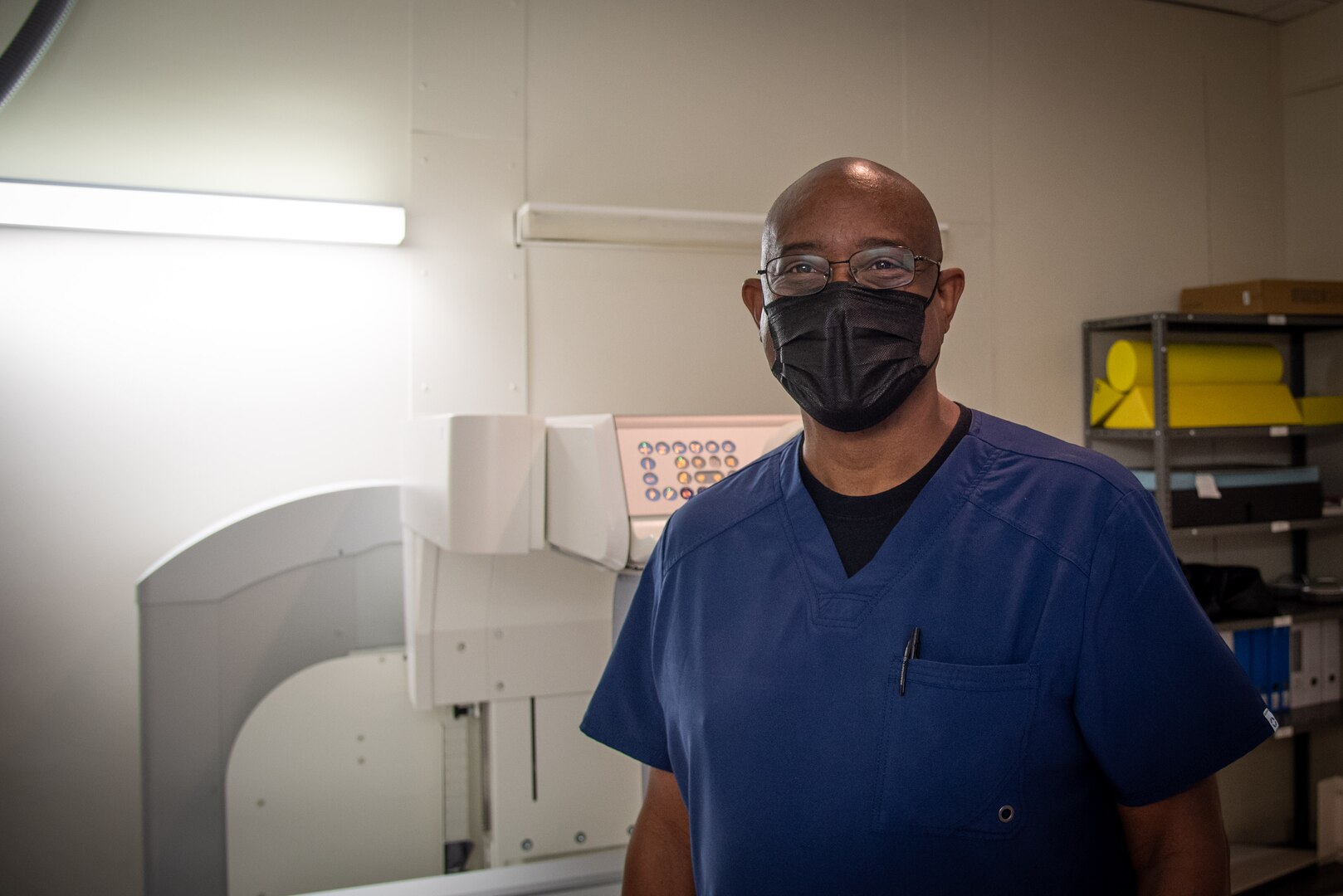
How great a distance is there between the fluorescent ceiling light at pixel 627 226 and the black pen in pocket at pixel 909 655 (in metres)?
1.64

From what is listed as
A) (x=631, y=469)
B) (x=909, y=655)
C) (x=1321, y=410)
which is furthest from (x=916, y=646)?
(x=1321, y=410)

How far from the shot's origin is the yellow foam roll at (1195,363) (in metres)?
2.86

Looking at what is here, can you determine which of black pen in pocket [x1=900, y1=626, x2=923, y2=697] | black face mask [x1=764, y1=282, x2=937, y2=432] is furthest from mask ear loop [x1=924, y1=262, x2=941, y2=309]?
black pen in pocket [x1=900, y1=626, x2=923, y2=697]

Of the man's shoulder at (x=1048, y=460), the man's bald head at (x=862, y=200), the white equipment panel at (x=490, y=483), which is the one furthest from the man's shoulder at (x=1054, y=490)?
the white equipment panel at (x=490, y=483)

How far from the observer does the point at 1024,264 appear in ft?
9.73

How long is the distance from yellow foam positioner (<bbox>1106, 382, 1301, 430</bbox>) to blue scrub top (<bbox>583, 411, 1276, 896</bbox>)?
2.08 meters

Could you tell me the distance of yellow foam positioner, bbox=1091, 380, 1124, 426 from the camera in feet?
9.64

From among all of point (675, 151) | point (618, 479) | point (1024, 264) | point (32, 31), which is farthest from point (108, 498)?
point (1024, 264)

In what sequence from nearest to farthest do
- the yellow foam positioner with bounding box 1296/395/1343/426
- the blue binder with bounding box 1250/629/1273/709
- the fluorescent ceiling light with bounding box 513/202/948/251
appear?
the fluorescent ceiling light with bounding box 513/202/948/251, the blue binder with bounding box 1250/629/1273/709, the yellow foam positioner with bounding box 1296/395/1343/426

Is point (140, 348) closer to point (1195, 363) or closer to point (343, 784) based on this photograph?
point (343, 784)

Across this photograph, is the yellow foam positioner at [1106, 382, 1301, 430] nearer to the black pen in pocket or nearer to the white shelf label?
the white shelf label

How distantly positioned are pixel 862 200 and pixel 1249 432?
8.03ft

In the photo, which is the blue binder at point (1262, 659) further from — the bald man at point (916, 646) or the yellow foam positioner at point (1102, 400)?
the bald man at point (916, 646)

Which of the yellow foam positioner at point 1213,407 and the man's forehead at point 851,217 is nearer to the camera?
the man's forehead at point 851,217
